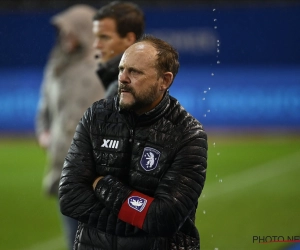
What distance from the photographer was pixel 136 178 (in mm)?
2814

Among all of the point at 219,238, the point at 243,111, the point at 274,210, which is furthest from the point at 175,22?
the point at 219,238

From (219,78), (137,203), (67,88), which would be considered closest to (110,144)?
(137,203)

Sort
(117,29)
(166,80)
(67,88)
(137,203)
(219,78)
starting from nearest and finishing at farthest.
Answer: (137,203), (166,80), (117,29), (67,88), (219,78)

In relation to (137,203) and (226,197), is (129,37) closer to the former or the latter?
(137,203)

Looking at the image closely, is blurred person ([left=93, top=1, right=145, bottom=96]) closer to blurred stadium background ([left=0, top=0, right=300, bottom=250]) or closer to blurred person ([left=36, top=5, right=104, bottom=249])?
blurred person ([left=36, top=5, right=104, bottom=249])

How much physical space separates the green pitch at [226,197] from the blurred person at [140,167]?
2313mm

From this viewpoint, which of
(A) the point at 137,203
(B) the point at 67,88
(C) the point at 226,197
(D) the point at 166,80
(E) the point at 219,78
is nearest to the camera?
(A) the point at 137,203

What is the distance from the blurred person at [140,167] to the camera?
108 inches

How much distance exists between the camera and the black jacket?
2.75 metres

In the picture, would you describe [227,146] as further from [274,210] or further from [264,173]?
[274,210]

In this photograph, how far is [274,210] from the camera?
25.8ft

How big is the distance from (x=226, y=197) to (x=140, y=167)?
630 cm

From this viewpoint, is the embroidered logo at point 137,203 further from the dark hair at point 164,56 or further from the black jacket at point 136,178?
the dark hair at point 164,56

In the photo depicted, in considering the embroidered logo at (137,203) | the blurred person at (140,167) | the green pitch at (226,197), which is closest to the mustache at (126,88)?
the blurred person at (140,167)
